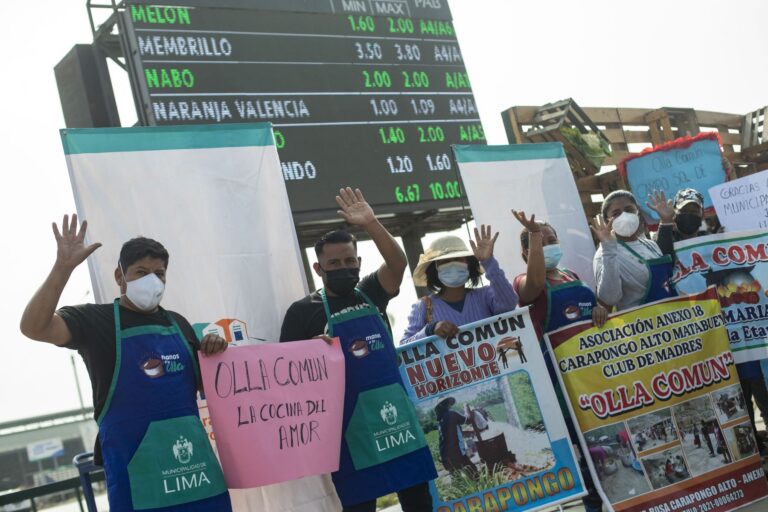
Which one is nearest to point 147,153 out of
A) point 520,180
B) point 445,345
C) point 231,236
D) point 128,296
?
point 231,236

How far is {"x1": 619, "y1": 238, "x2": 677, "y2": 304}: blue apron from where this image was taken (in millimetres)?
5480

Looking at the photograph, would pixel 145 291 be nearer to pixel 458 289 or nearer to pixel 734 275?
pixel 458 289

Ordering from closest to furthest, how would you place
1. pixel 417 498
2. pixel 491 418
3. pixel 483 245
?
pixel 417 498 → pixel 491 418 → pixel 483 245

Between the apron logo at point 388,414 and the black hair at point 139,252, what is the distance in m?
1.16

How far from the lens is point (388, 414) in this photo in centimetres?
423

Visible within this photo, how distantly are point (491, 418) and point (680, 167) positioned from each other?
3934mm

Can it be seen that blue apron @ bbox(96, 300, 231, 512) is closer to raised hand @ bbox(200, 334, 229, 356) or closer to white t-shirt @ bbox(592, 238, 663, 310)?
raised hand @ bbox(200, 334, 229, 356)

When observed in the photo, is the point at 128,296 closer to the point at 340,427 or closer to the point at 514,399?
the point at 340,427

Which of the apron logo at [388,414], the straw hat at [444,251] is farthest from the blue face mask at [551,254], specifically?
the apron logo at [388,414]

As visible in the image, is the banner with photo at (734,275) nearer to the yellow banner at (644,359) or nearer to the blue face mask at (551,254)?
the yellow banner at (644,359)

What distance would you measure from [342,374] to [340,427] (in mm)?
229

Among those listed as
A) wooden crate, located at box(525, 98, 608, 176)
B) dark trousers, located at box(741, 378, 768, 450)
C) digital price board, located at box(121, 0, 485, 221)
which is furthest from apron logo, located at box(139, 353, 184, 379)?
wooden crate, located at box(525, 98, 608, 176)

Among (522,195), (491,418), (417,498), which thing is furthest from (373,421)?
(522,195)

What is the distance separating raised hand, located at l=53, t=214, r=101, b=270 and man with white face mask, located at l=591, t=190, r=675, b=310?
2860 millimetres
